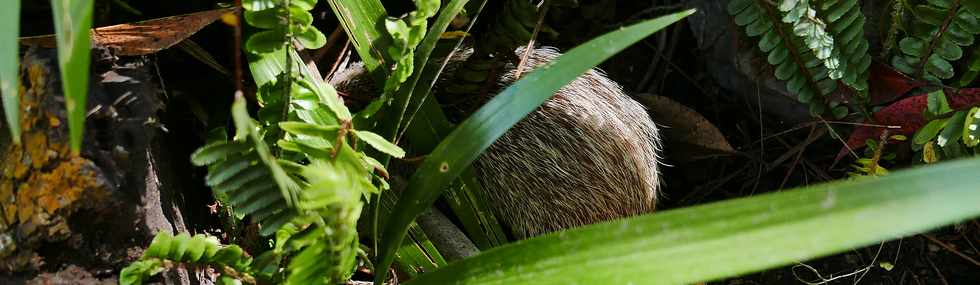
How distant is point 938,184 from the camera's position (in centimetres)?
68

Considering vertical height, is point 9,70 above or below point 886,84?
above

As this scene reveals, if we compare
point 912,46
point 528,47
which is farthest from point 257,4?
point 912,46

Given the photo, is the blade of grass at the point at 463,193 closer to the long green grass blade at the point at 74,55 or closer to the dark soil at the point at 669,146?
the dark soil at the point at 669,146

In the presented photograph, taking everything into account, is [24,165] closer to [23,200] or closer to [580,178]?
[23,200]

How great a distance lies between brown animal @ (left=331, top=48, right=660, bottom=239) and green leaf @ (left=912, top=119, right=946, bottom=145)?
403 millimetres

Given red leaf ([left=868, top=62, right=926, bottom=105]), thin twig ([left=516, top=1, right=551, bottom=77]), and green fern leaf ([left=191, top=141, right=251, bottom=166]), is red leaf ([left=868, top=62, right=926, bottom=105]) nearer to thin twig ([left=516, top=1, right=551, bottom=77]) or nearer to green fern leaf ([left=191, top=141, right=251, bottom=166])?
thin twig ([left=516, top=1, right=551, bottom=77])

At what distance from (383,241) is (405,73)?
0.22m

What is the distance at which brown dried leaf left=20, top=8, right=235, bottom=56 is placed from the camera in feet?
3.30

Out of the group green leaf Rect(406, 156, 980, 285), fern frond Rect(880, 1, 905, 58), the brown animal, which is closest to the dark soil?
fern frond Rect(880, 1, 905, 58)

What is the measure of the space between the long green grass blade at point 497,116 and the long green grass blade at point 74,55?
15.7 inches

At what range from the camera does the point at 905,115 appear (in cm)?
138

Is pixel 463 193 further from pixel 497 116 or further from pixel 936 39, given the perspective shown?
pixel 936 39

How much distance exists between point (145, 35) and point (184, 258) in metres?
0.31

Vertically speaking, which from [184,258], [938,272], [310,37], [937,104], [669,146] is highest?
[310,37]
